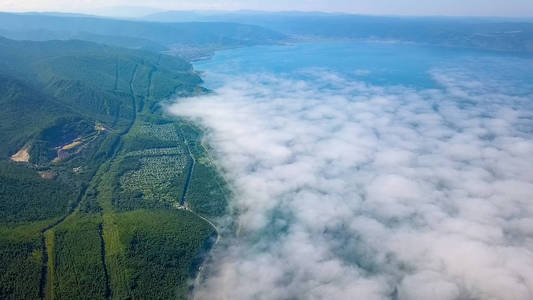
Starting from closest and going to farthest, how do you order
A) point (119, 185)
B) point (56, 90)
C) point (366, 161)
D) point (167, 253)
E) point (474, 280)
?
point (474, 280)
point (167, 253)
point (119, 185)
point (366, 161)
point (56, 90)

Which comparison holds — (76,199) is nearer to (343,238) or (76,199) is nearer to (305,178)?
(305,178)

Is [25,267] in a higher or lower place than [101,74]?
lower

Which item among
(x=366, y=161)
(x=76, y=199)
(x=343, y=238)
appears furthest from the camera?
(x=366, y=161)

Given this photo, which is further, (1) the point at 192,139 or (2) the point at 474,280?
(1) the point at 192,139

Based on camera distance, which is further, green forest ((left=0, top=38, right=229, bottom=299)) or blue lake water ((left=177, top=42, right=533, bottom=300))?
blue lake water ((left=177, top=42, right=533, bottom=300))

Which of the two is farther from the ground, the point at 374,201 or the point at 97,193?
the point at 374,201

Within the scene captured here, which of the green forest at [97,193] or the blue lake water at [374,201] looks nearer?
the green forest at [97,193]

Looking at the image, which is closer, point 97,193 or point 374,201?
point 374,201

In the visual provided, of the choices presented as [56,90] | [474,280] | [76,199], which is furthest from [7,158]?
[474,280]
